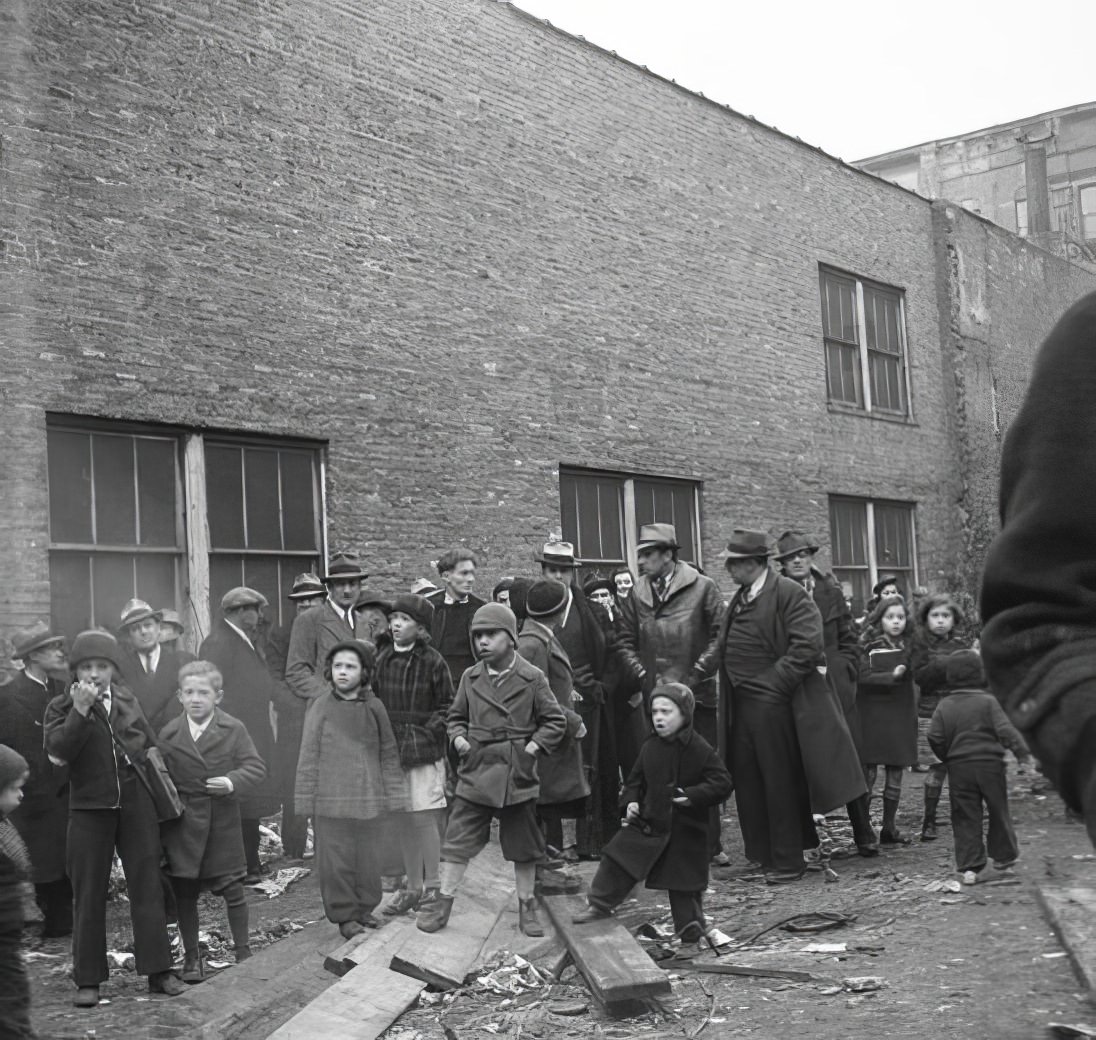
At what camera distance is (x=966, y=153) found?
39875 millimetres

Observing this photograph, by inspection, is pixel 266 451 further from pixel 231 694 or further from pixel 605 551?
pixel 605 551

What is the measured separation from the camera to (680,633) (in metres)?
9.62

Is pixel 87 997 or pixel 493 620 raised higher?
pixel 493 620

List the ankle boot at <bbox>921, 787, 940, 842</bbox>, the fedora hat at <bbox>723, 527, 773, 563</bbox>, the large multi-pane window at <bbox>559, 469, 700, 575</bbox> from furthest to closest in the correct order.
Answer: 1. the large multi-pane window at <bbox>559, 469, 700, 575</bbox>
2. the ankle boot at <bbox>921, 787, 940, 842</bbox>
3. the fedora hat at <bbox>723, 527, 773, 563</bbox>

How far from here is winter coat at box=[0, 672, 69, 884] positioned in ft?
27.3

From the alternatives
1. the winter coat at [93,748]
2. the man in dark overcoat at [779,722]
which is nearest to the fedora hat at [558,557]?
the man in dark overcoat at [779,722]

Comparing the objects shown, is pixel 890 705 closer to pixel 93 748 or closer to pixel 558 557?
pixel 558 557

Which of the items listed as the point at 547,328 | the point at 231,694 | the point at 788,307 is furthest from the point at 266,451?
the point at 788,307

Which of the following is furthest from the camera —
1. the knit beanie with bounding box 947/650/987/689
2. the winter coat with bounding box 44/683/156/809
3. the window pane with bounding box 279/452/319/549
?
the window pane with bounding box 279/452/319/549

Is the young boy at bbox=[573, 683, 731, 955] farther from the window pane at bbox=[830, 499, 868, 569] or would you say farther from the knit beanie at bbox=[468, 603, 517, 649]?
the window pane at bbox=[830, 499, 868, 569]

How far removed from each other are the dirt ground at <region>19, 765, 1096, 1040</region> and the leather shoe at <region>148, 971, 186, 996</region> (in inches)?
4.0

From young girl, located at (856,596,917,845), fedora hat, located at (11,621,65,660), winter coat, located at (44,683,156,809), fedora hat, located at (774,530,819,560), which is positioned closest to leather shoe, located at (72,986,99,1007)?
winter coat, located at (44,683,156,809)

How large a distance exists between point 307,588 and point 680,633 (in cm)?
294

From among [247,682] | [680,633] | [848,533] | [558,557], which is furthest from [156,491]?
[848,533]
